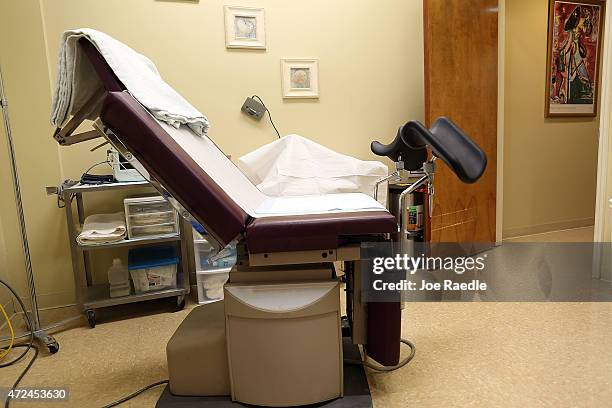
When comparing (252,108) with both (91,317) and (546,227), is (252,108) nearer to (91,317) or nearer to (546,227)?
(91,317)

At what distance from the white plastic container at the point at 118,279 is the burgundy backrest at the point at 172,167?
118cm

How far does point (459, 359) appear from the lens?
1435mm

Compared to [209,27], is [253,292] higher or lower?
lower

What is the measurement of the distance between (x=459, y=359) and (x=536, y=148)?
2489 millimetres

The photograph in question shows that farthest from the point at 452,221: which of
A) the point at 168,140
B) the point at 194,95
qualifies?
the point at 168,140

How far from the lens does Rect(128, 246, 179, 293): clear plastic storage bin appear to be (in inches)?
76.5

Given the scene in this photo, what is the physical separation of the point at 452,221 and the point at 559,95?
5.35 ft

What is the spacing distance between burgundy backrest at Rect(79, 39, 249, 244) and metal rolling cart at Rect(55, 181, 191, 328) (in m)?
0.93

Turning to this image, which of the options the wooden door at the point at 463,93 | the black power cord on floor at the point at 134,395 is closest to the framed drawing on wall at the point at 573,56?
the wooden door at the point at 463,93

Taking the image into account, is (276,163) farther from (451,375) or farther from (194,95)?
(451,375)

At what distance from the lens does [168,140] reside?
1.02m

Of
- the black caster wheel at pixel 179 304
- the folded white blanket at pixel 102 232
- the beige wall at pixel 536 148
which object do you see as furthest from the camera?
the beige wall at pixel 536 148

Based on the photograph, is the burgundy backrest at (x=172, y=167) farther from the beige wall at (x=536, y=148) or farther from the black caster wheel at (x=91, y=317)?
the beige wall at (x=536, y=148)

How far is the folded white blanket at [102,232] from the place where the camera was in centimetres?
180
